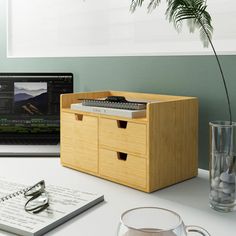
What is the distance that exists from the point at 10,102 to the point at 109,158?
607 mm

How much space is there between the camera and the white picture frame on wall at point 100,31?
1.13 metres

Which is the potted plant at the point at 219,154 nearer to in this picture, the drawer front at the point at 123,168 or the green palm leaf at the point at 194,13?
the green palm leaf at the point at 194,13

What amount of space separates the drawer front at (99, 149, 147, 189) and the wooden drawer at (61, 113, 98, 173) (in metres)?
0.04

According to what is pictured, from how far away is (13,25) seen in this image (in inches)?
65.3

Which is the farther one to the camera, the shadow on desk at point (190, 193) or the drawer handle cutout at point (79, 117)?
the drawer handle cutout at point (79, 117)

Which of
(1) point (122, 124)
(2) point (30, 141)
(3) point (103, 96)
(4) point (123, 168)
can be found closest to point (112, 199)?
(4) point (123, 168)

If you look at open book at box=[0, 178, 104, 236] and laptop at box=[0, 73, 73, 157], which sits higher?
laptop at box=[0, 73, 73, 157]

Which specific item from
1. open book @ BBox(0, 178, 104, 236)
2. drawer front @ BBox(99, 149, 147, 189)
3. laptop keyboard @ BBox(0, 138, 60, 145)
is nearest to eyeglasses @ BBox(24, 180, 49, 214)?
open book @ BBox(0, 178, 104, 236)

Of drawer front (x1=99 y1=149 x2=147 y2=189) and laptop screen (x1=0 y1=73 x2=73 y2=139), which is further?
laptop screen (x1=0 y1=73 x2=73 y2=139)

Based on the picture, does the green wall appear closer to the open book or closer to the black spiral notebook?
the black spiral notebook

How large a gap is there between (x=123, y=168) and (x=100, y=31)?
62 cm

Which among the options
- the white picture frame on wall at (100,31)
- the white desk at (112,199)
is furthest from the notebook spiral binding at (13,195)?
the white picture frame on wall at (100,31)

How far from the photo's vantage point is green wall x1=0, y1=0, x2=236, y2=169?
114 centimetres

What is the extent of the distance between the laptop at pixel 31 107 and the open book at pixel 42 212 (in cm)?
49
